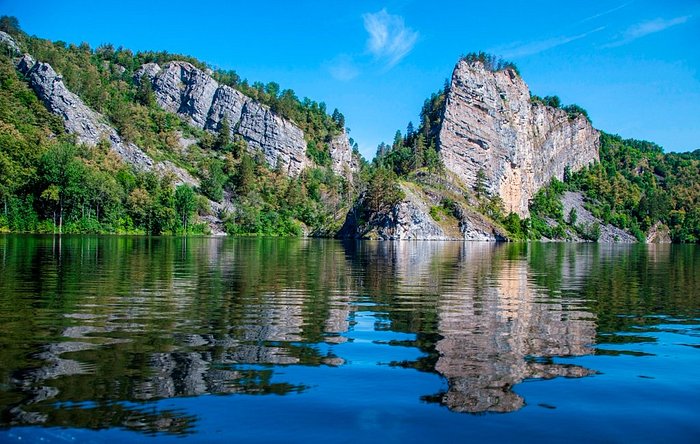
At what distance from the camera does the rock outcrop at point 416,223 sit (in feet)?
567

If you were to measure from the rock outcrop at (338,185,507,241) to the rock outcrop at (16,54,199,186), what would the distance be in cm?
6610

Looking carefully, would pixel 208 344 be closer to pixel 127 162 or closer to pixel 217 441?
pixel 217 441

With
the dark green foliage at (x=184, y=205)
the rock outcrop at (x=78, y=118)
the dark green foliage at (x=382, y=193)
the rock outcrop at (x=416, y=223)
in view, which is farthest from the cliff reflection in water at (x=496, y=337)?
the rock outcrop at (x=78, y=118)

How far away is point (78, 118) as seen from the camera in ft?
609

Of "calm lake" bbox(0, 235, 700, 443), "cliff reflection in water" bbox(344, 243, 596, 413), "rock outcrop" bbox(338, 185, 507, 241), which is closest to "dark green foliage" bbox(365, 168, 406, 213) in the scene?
"rock outcrop" bbox(338, 185, 507, 241)

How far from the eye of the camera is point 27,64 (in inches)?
7721

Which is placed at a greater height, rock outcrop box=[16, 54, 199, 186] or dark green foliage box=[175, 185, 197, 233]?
rock outcrop box=[16, 54, 199, 186]

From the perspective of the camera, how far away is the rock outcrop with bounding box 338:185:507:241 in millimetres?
172875

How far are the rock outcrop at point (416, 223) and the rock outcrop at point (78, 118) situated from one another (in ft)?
217

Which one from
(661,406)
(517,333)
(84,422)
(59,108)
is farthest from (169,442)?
(59,108)

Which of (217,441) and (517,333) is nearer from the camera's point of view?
(217,441)

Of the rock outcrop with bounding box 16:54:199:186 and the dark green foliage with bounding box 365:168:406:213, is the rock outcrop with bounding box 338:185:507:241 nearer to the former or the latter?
the dark green foliage with bounding box 365:168:406:213

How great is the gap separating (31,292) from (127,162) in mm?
174082

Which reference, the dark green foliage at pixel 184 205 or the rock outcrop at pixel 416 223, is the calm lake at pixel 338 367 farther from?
the rock outcrop at pixel 416 223
